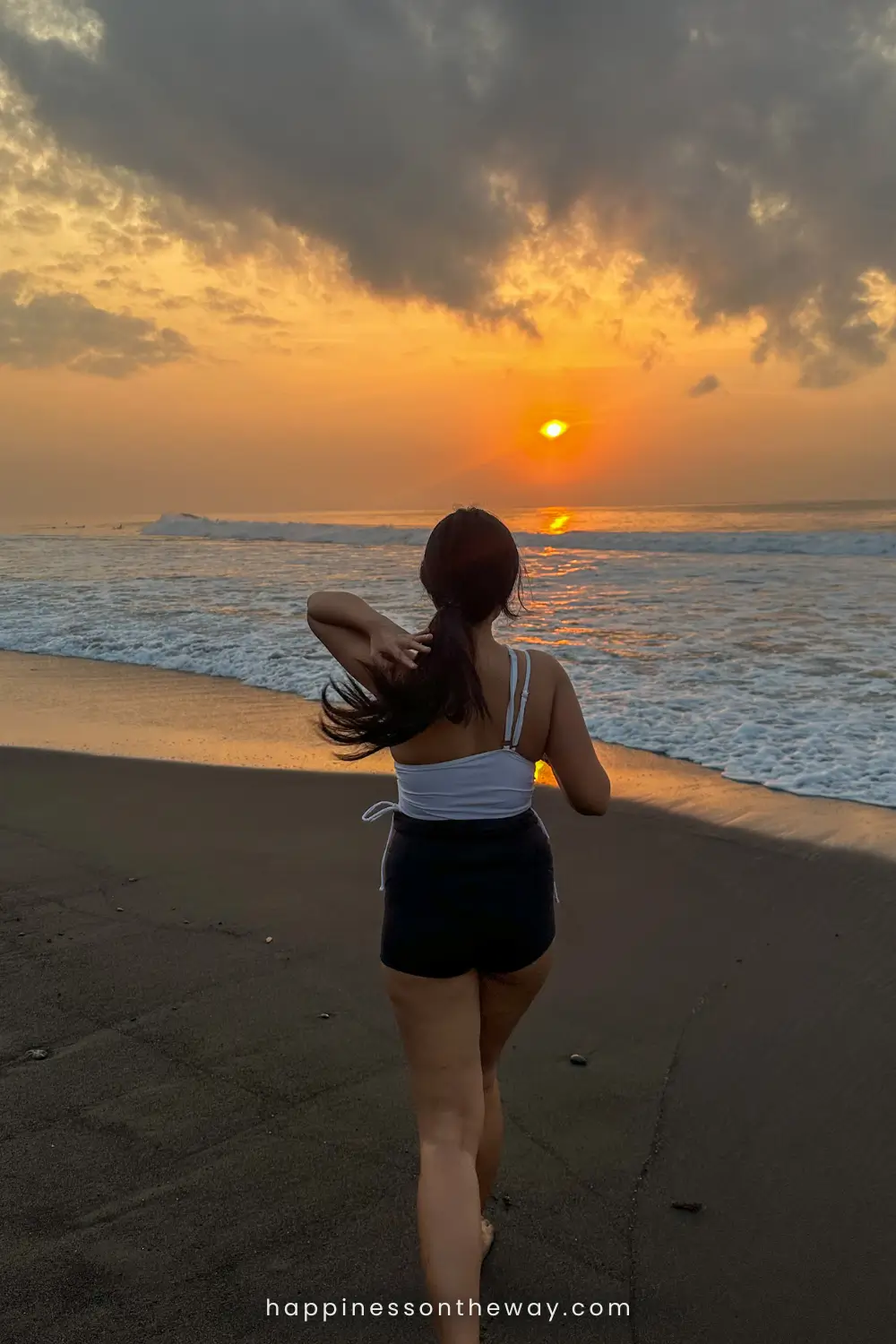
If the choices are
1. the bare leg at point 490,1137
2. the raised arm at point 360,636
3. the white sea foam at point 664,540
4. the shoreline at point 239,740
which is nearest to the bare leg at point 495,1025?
the bare leg at point 490,1137

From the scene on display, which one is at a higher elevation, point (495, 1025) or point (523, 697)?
point (523, 697)

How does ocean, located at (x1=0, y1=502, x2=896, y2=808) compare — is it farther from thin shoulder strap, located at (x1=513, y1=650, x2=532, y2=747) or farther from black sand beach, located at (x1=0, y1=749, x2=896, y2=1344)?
thin shoulder strap, located at (x1=513, y1=650, x2=532, y2=747)

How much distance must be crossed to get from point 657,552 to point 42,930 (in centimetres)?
2945

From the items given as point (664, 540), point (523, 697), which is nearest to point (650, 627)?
point (523, 697)

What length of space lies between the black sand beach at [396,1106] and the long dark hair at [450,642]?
1.56 m

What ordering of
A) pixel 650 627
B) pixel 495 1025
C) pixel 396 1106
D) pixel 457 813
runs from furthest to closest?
pixel 650 627 < pixel 396 1106 < pixel 495 1025 < pixel 457 813

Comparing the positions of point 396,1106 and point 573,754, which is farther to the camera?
point 396,1106

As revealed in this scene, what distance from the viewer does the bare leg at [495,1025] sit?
7.26 ft

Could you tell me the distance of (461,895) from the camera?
2062mm

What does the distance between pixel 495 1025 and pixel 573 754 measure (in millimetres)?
745

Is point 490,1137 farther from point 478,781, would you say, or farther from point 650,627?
point 650,627

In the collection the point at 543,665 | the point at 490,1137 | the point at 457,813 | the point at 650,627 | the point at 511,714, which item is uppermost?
the point at 543,665

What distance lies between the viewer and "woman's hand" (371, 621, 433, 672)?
1.99 m

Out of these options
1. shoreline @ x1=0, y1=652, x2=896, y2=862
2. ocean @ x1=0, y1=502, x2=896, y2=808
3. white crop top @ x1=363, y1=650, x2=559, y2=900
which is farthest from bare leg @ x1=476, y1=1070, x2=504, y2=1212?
ocean @ x1=0, y1=502, x2=896, y2=808
